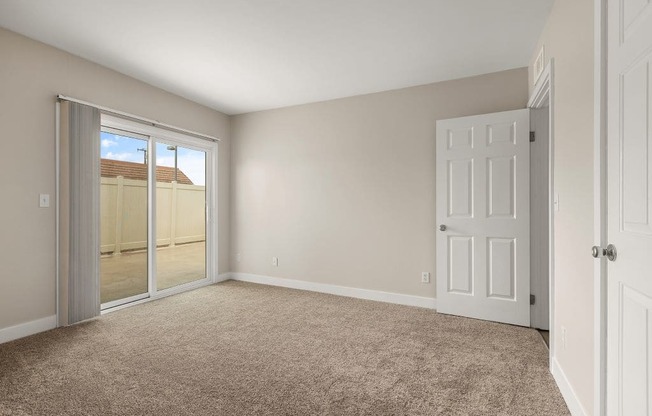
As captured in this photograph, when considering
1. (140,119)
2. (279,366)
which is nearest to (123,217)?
(140,119)

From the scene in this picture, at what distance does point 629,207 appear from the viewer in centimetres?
124

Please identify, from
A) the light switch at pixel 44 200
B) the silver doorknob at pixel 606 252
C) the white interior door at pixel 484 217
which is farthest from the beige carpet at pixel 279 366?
the light switch at pixel 44 200

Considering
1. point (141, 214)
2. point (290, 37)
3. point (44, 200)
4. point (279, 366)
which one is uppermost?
point (290, 37)

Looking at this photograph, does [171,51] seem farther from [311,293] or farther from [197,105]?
[311,293]

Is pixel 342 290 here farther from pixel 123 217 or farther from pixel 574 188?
pixel 574 188

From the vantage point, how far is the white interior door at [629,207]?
1.10m

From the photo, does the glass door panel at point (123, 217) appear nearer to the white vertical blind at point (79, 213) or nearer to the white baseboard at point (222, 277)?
the white vertical blind at point (79, 213)

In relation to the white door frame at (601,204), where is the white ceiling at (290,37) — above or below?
above

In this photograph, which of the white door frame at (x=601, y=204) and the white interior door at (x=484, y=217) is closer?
the white door frame at (x=601, y=204)

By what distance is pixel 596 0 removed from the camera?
1.47 metres

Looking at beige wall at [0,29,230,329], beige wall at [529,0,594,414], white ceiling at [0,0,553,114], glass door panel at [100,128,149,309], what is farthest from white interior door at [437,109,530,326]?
beige wall at [0,29,230,329]

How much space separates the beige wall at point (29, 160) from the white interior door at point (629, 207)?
4.15m

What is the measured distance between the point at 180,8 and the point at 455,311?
373 cm

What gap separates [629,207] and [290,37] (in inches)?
103
